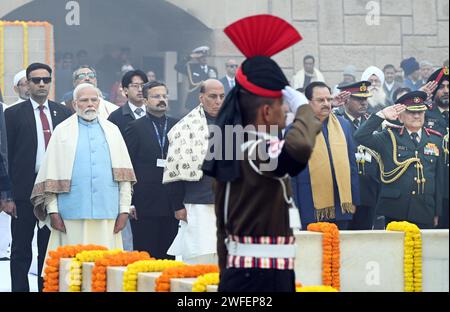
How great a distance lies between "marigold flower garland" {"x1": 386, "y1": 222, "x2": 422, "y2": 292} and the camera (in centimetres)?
1155

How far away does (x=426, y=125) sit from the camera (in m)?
14.3

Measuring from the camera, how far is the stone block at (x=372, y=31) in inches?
987

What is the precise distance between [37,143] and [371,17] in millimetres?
13116

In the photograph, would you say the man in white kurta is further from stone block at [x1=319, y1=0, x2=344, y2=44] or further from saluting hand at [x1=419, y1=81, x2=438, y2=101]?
stone block at [x1=319, y1=0, x2=344, y2=44]

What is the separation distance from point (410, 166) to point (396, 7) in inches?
469

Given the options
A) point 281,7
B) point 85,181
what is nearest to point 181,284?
point 85,181

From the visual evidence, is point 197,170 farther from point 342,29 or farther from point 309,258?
point 342,29

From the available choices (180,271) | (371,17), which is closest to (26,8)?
(371,17)

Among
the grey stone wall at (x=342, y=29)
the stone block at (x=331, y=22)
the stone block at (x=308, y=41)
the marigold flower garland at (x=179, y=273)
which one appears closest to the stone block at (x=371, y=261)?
the marigold flower garland at (x=179, y=273)

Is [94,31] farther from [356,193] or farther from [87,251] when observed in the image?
[87,251]

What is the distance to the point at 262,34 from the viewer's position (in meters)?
7.85

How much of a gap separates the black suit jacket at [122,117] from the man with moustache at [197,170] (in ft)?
3.93

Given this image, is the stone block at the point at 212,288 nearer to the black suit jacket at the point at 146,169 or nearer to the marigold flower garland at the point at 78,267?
the marigold flower garland at the point at 78,267

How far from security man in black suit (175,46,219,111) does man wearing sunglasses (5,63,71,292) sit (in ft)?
32.7
